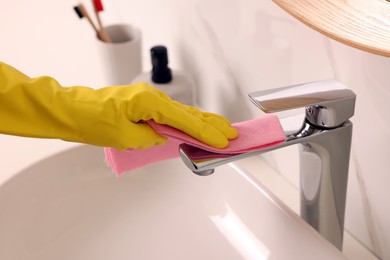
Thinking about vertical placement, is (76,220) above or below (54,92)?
below

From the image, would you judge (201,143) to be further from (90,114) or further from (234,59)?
(234,59)

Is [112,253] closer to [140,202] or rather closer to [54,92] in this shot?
[140,202]

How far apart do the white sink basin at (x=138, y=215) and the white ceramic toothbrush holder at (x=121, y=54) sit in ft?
0.63

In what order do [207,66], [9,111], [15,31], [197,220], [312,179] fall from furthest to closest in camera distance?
[15,31] < [207,66] < [197,220] < [312,179] < [9,111]

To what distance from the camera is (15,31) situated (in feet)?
4.02

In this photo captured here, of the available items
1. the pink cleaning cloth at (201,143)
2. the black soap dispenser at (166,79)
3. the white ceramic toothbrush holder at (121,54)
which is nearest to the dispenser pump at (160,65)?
the black soap dispenser at (166,79)

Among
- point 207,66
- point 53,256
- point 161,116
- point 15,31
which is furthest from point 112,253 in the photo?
point 15,31

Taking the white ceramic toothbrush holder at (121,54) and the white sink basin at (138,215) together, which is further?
the white ceramic toothbrush holder at (121,54)

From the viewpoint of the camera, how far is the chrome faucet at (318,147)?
549 mm

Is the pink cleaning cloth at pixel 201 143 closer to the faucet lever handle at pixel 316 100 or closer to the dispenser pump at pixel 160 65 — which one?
the faucet lever handle at pixel 316 100

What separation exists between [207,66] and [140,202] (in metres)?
0.26

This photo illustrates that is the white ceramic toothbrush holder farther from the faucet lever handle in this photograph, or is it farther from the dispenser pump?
the faucet lever handle

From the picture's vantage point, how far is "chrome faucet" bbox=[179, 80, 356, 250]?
55 centimetres

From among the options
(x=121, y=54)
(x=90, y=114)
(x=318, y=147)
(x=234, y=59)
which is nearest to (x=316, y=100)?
(x=318, y=147)
